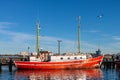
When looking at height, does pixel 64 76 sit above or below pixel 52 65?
below

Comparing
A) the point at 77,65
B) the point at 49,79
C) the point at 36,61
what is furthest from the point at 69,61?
the point at 49,79

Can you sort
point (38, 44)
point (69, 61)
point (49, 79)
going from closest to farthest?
1. point (49, 79)
2. point (69, 61)
3. point (38, 44)

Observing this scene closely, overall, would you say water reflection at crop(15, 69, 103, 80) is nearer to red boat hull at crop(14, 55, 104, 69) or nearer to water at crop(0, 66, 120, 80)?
water at crop(0, 66, 120, 80)

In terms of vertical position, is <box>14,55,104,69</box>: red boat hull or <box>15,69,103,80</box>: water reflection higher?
<box>14,55,104,69</box>: red boat hull

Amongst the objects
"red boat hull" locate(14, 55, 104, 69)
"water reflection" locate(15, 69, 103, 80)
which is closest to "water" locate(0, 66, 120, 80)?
"water reflection" locate(15, 69, 103, 80)

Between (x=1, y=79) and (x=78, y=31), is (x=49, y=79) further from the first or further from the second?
(x=78, y=31)

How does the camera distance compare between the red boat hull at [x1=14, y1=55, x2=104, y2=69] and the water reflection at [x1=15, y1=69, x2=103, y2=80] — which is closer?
the water reflection at [x1=15, y1=69, x2=103, y2=80]

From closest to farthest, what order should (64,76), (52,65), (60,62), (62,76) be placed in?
(64,76) < (62,76) < (60,62) < (52,65)

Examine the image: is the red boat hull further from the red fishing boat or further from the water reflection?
the water reflection

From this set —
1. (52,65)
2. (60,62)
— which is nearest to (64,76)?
(60,62)

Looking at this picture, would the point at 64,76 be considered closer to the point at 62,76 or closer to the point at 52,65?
the point at 62,76

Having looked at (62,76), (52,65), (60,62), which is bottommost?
(62,76)

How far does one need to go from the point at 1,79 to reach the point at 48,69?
1199 inches

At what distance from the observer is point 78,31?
10112cm
